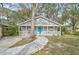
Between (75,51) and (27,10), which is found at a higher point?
(27,10)

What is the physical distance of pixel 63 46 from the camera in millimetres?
3127

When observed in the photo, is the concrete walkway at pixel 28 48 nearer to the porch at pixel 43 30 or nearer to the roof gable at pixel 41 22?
the porch at pixel 43 30

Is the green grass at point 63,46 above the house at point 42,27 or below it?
below

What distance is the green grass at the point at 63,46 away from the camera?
3.12 metres

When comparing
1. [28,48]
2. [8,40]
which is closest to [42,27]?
[28,48]

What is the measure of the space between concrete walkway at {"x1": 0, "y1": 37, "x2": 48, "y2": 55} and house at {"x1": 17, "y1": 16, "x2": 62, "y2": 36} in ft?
0.31

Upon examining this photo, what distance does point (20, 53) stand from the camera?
10.2 ft

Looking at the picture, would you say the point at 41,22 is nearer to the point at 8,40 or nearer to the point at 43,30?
the point at 43,30

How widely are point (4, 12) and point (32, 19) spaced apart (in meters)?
0.36

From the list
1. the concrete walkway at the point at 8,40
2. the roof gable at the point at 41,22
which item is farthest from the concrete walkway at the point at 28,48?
the roof gable at the point at 41,22

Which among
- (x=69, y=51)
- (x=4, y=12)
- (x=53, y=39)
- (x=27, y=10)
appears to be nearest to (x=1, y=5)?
(x=4, y=12)

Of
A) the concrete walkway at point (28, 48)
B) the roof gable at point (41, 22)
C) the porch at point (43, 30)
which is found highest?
the roof gable at point (41, 22)

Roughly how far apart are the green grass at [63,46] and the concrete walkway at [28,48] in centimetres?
5
